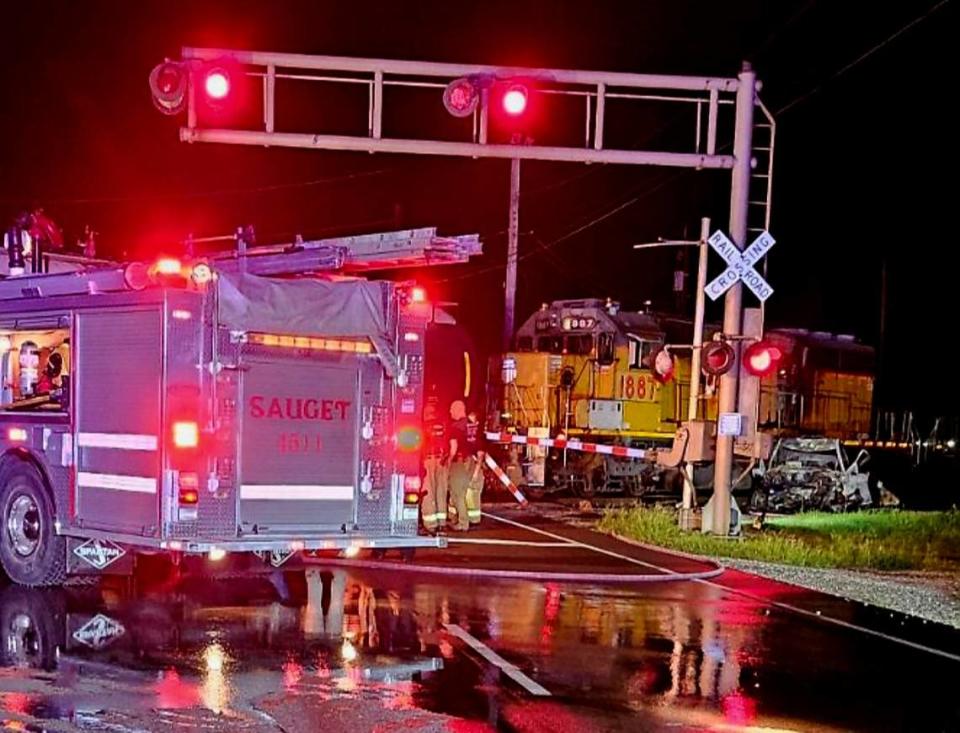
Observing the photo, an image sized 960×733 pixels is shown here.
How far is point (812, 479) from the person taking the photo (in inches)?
974

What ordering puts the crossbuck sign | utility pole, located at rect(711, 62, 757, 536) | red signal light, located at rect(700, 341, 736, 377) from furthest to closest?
red signal light, located at rect(700, 341, 736, 377) < utility pole, located at rect(711, 62, 757, 536) < the crossbuck sign

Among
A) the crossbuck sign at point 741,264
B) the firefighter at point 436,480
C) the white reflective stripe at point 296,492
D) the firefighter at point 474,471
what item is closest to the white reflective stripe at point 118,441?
the white reflective stripe at point 296,492

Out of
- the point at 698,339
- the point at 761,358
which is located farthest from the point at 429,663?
the point at 698,339

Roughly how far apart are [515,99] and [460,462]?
522 cm

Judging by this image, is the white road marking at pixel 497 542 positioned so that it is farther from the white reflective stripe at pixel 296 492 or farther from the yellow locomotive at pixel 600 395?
the yellow locomotive at pixel 600 395

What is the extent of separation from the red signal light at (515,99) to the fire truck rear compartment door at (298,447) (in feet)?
Result: 12.8

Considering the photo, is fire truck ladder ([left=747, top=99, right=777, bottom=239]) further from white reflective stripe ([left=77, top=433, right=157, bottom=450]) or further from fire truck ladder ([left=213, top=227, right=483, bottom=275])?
white reflective stripe ([left=77, top=433, right=157, bottom=450])

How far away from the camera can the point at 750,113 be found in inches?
611

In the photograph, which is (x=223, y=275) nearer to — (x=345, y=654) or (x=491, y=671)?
(x=345, y=654)

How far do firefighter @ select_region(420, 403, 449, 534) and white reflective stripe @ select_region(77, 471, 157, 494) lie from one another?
19.0 feet

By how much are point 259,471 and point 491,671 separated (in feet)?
9.50

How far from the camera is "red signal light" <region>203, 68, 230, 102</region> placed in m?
12.8

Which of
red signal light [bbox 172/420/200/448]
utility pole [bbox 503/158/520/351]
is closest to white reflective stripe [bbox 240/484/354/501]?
red signal light [bbox 172/420/200/448]

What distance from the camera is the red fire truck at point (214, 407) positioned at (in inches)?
378
